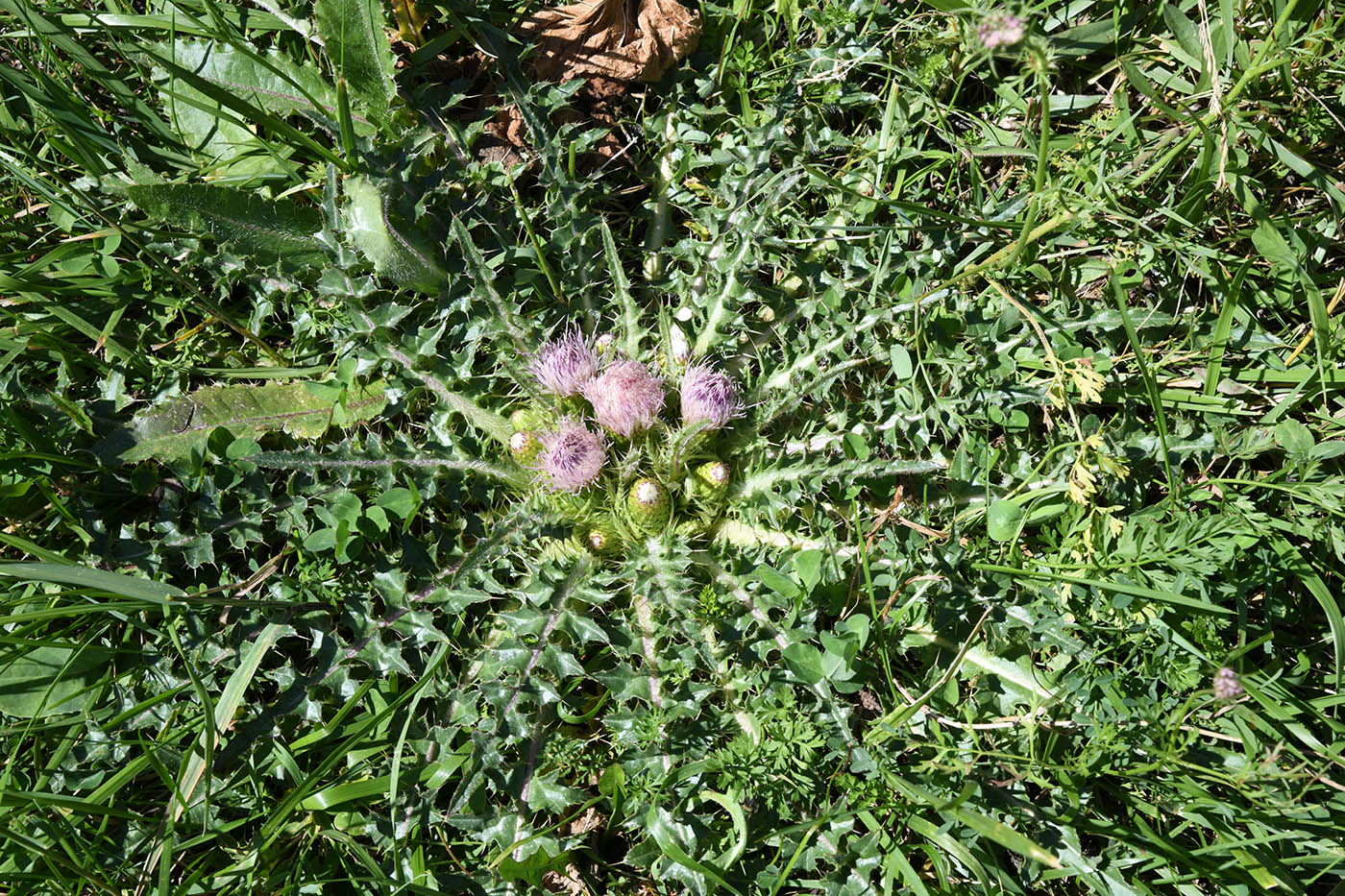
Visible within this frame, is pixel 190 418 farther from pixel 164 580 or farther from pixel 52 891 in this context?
pixel 52 891

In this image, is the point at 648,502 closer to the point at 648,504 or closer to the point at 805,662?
the point at 648,504

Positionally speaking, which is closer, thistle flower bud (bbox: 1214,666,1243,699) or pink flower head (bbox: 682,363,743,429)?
thistle flower bud (bbox: 1214,666,1243,699)

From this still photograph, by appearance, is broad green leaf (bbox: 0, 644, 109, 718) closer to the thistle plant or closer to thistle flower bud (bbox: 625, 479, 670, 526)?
the thistle plant

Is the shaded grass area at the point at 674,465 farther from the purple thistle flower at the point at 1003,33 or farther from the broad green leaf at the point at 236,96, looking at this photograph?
the purple thistle flower at the point at 1003,33

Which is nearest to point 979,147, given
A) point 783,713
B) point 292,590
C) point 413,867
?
point 783,713

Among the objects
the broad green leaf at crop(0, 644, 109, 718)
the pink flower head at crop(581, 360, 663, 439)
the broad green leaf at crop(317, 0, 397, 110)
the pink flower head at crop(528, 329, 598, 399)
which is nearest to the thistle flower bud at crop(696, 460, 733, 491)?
the pink flower head at crop(581, 360, 663, 439)

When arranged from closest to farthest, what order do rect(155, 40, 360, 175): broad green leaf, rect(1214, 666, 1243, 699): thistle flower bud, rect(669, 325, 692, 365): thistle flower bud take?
rect(1214, 666, 1243, 699): thistle flower bud < rect(669, 325, 692, 365): thistle flower bud < rect(155, 40, 360, 175): broad green leaf

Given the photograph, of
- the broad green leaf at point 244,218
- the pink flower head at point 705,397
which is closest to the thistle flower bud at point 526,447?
the pink flower head at point 705,397
